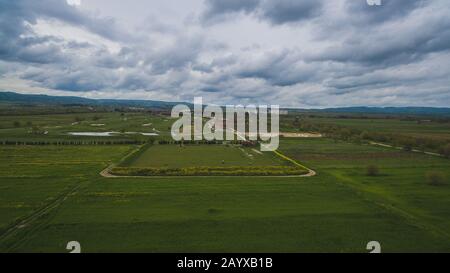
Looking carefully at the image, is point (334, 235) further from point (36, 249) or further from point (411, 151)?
point (411, 151)

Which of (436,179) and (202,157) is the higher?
(202,157)

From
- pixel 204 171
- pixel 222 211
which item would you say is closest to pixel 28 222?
pixel 222 211

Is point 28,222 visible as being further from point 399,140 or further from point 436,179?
point 399,140

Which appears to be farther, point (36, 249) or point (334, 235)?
point (334, 235)

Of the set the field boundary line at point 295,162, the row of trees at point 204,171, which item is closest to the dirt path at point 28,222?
the row of trees at point 204,171

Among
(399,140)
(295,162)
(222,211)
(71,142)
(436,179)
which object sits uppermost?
(399,140)

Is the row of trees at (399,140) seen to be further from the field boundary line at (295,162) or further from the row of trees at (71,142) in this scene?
the row of trees at (71,142)

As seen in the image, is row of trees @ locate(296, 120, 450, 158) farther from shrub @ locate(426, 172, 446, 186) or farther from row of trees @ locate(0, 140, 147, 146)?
row of trees @ locate(0, 140, 147, 146)
